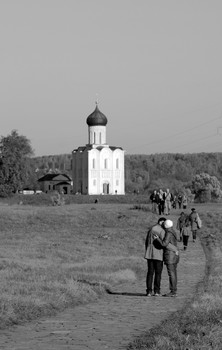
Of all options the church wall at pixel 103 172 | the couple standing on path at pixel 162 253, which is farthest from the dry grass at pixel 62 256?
the church wall at pixel 103 172

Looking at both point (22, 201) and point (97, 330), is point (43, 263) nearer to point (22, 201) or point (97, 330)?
point (97, 330)

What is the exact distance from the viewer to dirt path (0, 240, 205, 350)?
37.3ft

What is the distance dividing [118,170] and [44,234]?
74.5m

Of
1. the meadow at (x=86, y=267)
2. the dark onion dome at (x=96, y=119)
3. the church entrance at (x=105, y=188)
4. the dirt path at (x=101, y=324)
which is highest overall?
the dark onion dome at (x=96, y=119)

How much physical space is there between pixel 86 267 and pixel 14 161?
72.4 m

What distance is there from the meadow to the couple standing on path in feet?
2.35

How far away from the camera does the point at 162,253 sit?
56.9 feet

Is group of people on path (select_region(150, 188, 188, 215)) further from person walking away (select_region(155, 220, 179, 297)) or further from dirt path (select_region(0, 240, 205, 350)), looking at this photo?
person walking away (select_region(155, 220, 179, 297))

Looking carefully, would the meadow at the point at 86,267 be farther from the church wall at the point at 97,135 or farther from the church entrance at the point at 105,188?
the church wall at the point at 97,135

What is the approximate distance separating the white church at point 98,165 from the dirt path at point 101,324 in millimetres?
95285

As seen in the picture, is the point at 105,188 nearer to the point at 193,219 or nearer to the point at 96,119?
the point at 96,119

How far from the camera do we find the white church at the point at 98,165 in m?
114

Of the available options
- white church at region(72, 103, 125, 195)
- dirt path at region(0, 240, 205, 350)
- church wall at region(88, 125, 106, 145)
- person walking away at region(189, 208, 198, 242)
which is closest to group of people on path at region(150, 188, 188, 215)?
person walking away at region(189, 208, 198, 242)

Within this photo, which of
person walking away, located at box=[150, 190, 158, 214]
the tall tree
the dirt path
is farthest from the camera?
the tall tree
